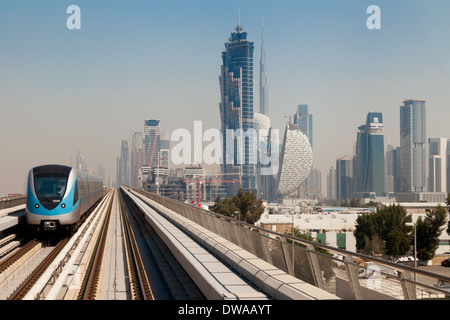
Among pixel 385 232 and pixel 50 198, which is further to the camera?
pixel 385 232

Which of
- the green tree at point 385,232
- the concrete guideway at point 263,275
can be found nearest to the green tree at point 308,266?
the concrete guideway at point 263,275

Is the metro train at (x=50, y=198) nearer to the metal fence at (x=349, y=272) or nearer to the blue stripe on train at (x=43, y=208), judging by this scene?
the blue stripe on train at (x=43, y=208)

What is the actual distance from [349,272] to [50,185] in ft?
56.0

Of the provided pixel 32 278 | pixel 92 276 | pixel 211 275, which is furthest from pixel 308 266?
pixel 32 278

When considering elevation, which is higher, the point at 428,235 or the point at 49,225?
the point at 49,225

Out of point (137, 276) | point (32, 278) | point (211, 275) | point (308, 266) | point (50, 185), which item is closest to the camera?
point (308, 266)

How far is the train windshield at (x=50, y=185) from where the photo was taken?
21297 millimetres

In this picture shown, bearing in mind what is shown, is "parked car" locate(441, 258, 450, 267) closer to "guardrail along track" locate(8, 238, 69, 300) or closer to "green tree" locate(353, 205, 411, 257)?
"green tree" locate(353, 205, 411, 257)

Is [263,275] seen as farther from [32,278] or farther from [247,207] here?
[247,207]

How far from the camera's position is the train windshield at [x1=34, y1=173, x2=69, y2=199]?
69.9 ft

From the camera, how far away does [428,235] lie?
178 feet

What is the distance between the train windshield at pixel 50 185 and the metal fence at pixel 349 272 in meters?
11.9
